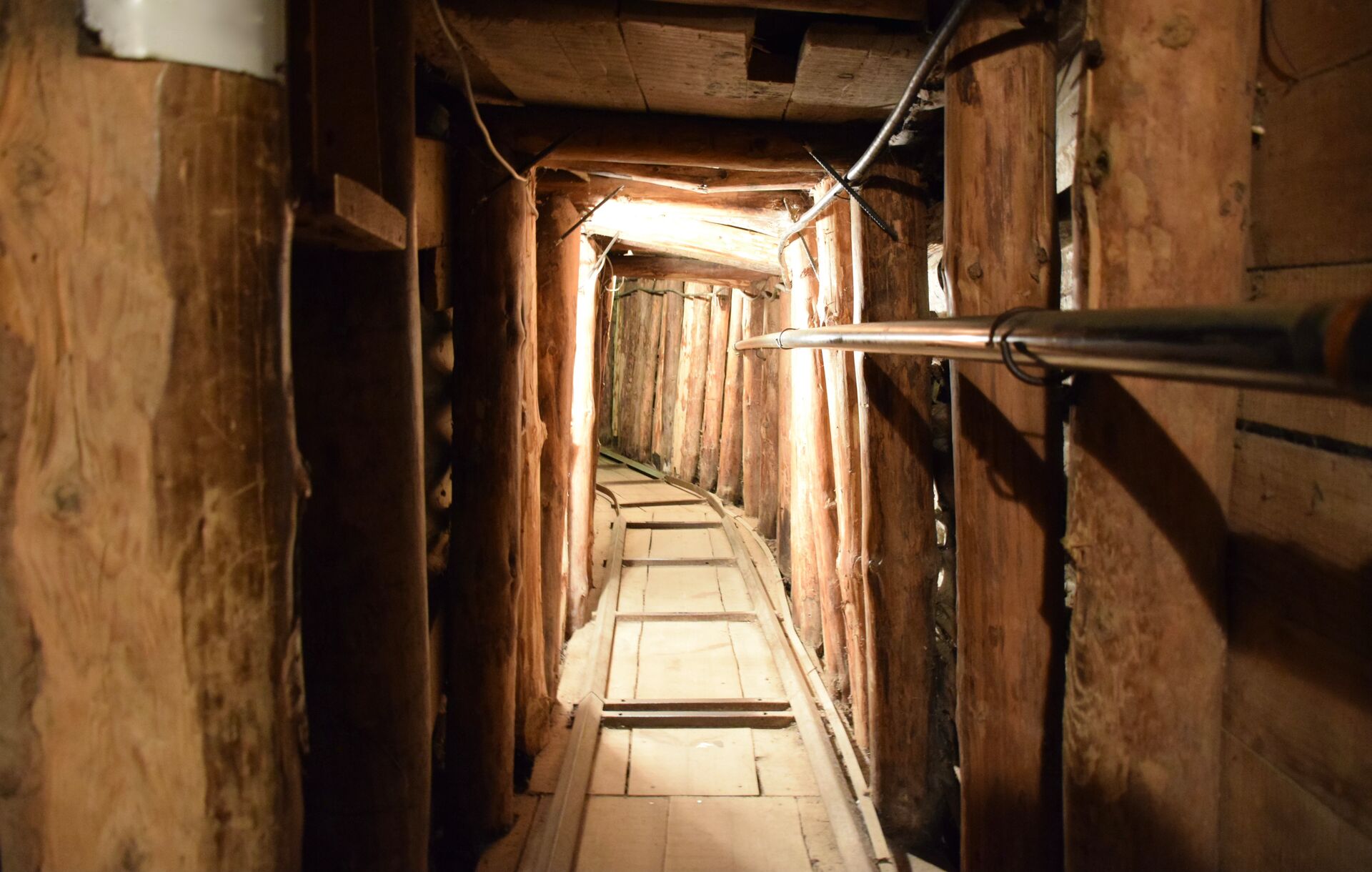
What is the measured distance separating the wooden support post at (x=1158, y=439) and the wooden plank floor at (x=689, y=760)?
1.64 metres

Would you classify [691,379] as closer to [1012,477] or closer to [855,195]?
[855,195]

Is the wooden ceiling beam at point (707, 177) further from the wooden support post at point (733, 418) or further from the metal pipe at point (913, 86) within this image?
the wooden support post at point (733, 418)

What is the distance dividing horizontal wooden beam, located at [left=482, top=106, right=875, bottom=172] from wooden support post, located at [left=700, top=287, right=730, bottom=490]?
4927 mm

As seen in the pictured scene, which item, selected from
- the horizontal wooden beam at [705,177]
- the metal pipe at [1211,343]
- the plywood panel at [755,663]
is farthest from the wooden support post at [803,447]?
the metal pipe at [1211,343]

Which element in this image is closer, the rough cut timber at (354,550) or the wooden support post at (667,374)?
the rough cut timber at (354,550)

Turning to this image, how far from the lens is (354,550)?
129 cm

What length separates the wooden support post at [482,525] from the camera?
2473 millimetres

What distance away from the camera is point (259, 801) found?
0.82 metres

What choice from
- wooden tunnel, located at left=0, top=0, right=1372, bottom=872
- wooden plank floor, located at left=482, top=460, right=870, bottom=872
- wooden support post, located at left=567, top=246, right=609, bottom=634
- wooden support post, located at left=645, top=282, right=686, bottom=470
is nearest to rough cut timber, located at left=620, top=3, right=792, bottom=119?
wooden tunnel, located at left=0, top=0, right=1372, bottom=872

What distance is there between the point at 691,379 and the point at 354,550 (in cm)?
699

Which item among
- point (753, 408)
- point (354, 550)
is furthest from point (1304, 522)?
point (753, 408)

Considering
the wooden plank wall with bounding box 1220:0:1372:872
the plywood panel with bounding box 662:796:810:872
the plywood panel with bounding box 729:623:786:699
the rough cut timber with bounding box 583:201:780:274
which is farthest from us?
the rough cut timber with bounding box 583:201:780:274

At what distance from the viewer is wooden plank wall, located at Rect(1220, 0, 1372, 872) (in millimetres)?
890

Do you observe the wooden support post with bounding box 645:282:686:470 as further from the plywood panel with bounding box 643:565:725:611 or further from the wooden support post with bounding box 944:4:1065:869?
the wooden support post with bounding box 944:4:1065:869
